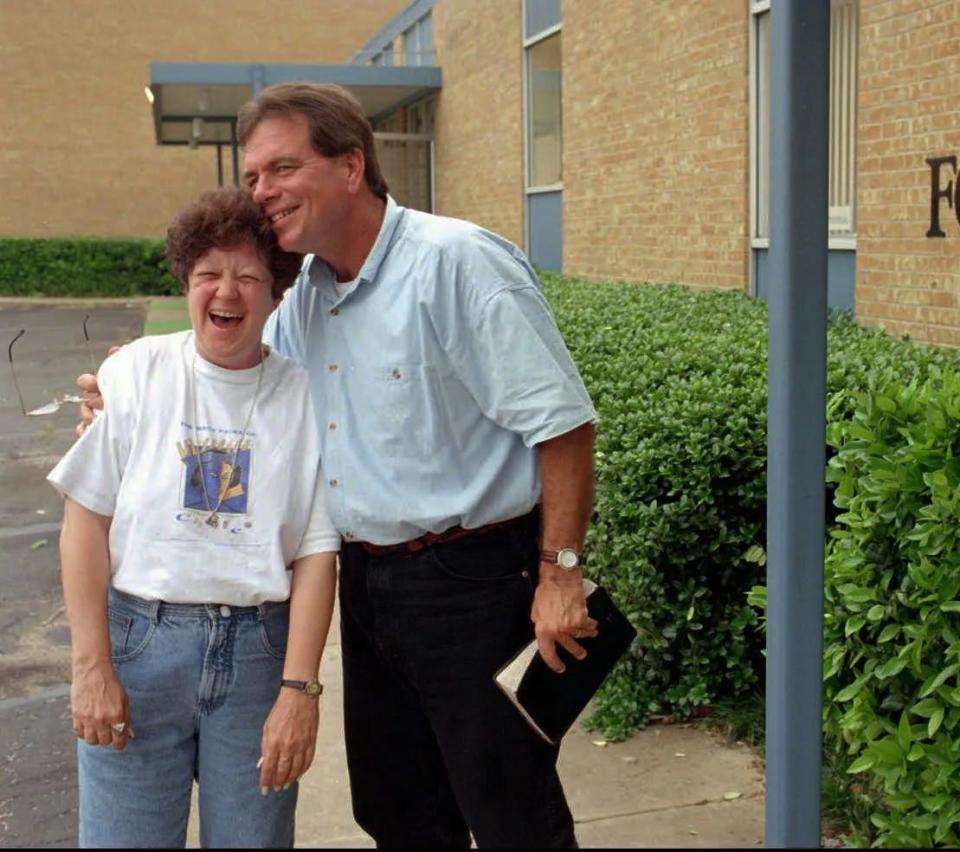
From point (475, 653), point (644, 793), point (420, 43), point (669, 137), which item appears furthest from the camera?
point (420, 43)

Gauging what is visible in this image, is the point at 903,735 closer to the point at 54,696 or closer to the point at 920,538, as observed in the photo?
the point at 920,538

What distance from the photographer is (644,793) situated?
4.09 metres

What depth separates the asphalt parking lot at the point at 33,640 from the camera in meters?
4.25

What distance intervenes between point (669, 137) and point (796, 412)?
836 centimetres

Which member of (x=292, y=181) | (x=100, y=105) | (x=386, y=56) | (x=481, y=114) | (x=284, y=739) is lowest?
(x=284, y=739)

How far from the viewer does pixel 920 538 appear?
303 centimetres

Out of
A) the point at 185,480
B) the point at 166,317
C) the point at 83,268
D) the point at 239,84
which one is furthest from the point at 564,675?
the point at 83,268

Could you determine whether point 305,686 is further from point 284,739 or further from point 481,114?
point 481,114

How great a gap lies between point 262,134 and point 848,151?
19.6 feet

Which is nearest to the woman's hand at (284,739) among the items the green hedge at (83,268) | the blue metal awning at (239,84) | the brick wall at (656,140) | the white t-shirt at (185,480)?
the white t-shirt at (185,480)

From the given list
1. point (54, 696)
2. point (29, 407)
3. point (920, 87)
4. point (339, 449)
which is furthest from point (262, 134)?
point (29, 407)

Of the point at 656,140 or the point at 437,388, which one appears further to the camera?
the point at 656,140

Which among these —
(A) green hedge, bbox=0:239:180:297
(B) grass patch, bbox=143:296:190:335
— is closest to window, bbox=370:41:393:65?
(B) grass patch, bbox=143:296:190:335

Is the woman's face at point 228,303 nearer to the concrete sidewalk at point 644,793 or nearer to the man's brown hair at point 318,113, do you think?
the man's brown hair at point 318,113
